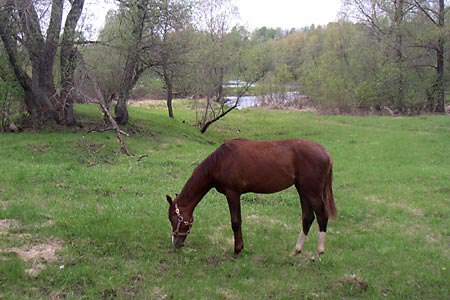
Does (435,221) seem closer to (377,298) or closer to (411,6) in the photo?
(377,298)

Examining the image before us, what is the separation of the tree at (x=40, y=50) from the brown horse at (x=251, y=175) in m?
12.9

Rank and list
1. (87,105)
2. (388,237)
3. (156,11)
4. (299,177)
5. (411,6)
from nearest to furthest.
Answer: (299,177) < (388,237) < (156,11) < (87,105) < (411,6)

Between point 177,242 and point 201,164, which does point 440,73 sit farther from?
point 177,242

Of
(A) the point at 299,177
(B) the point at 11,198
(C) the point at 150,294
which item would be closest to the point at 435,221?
(A) the point at 299,177

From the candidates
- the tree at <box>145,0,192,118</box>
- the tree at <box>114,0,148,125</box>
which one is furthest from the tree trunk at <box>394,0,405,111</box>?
the tree at <box>114,0,148,125</box>

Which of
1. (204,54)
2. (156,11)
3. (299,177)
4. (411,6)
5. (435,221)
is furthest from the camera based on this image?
(411,6)

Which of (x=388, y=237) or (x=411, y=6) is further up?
(x=411, y=6)

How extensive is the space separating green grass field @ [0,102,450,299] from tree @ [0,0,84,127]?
375 cm

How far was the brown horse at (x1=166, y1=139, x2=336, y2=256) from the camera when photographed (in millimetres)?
7051

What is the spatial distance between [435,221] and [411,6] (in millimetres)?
33659

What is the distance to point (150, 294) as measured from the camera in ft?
18.5

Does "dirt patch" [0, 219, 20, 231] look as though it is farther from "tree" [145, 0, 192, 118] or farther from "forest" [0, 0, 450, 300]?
"tree" [145, 0, 192, 118]

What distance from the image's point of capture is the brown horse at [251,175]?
7051 mm

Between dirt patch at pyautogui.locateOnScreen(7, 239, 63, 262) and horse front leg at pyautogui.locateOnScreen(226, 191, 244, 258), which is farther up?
horse front leg at pyautogui.locateOnScreen(226, 191, 244, 258)
